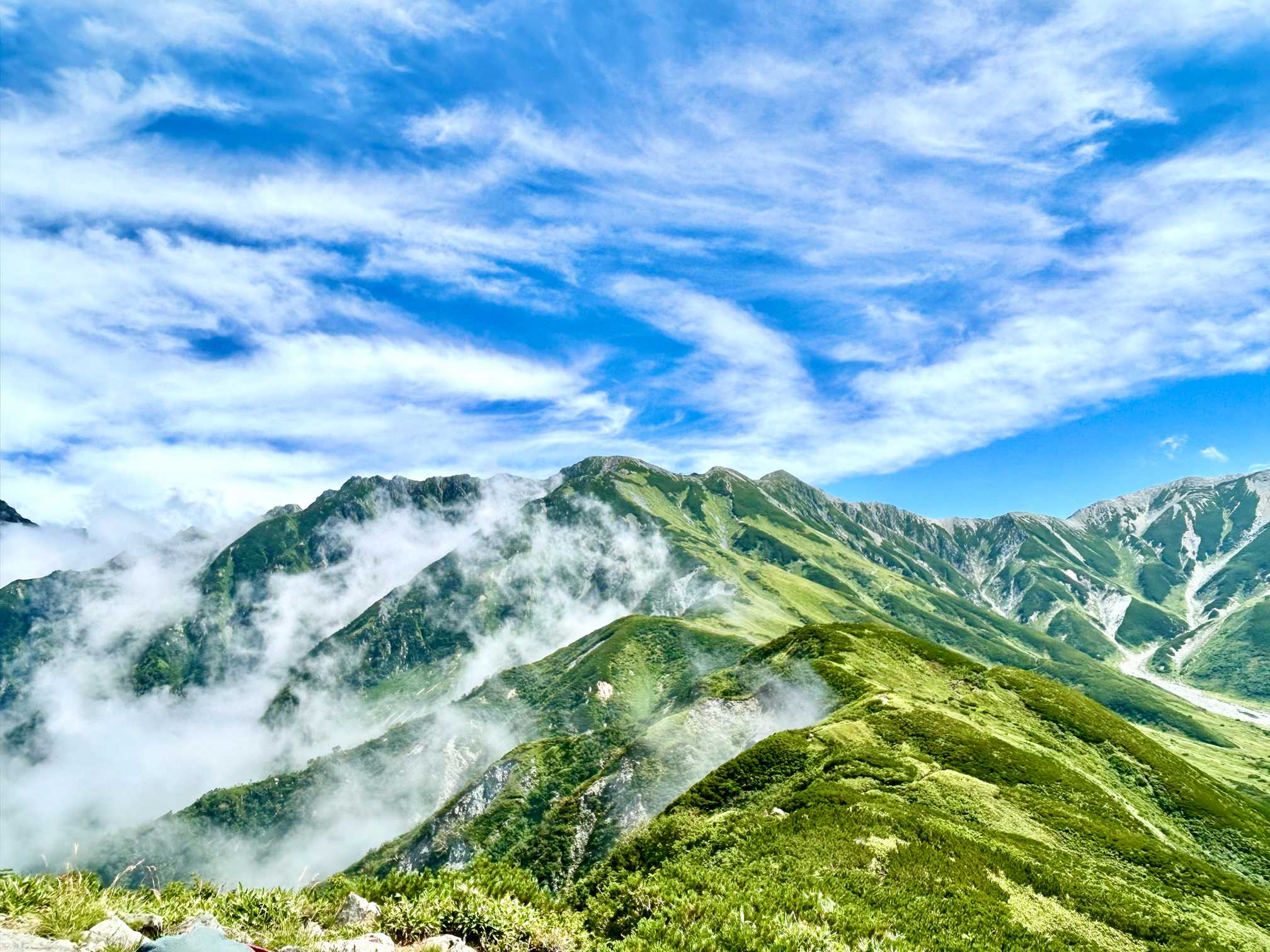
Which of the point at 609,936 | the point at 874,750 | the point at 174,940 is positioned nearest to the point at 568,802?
the point at 874,750

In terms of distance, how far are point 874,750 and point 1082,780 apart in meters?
21.7

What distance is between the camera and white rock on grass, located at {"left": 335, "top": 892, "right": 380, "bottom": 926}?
1853cm

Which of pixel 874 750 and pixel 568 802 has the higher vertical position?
pixel 874 750

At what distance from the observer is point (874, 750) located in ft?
213

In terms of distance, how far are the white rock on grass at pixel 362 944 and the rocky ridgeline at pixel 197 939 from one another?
2 centimetres

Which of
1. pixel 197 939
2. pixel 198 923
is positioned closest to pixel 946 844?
pixel 198 923

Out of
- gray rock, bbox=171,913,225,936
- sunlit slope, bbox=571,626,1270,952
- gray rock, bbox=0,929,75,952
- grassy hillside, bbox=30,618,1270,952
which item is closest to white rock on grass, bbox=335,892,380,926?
grassy hillside, bbox=30,618,1270,952

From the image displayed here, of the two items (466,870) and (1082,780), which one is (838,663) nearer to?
(1082,780)

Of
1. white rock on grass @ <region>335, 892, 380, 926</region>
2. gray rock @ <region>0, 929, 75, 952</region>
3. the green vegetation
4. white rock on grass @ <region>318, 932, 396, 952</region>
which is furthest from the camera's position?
white rock on grass @ <region>335, 892, 380, 926</region>

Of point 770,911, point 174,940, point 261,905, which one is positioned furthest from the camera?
point 770,911

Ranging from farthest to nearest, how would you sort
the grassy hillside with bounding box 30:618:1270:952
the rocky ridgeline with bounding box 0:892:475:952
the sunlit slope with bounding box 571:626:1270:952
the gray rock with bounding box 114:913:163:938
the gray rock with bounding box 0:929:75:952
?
the sunlit slope with bounding box 571:626:1270:952, the grassy hillside with bounding box 30:618:1270:952, the gray rock with bounding box 114:913:163:938, the gray rock with bounding box 0:929:75:952, the rocky ridgeline with bounding box 0:892:475:952

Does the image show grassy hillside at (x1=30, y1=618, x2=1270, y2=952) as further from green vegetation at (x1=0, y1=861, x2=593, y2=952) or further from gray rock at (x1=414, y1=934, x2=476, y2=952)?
gray rock at (x1=414, y1=934, x2=476, y2=952)

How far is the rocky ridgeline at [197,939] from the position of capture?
12281mm

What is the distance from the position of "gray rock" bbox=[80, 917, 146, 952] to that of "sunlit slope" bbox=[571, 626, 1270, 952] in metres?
12.8
